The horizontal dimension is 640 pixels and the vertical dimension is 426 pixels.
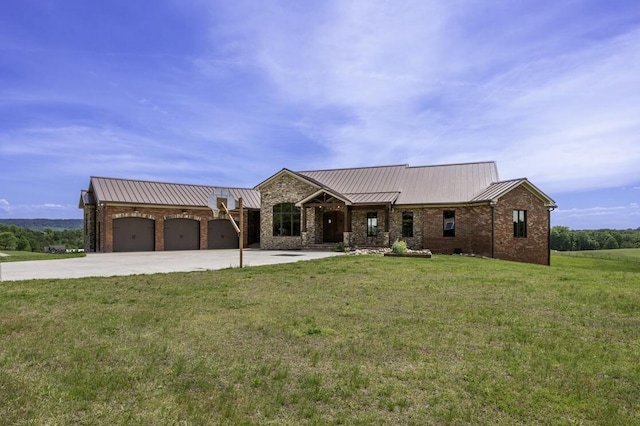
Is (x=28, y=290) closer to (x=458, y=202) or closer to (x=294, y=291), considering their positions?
(x=294, y=291)

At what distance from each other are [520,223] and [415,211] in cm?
610

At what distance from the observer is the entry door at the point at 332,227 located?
96.1ft

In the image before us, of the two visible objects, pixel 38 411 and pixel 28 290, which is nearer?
pixel 38 411

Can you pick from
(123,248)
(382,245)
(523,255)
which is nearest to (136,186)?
(123,248)

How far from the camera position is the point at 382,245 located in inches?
1051

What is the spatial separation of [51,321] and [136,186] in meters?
23.9

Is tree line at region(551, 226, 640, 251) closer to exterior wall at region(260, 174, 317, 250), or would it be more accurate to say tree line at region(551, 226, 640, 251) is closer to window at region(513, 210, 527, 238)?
window at region(513, 210, 527, 238)

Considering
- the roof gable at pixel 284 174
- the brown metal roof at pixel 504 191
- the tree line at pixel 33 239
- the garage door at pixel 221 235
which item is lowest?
the tree line at pixel 33 239

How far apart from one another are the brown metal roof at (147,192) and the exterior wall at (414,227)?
1171 cm

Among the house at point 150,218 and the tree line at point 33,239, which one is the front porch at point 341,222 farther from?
the tree line at point 33,239

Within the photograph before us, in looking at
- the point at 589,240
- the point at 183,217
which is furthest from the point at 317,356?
the point at 589,240

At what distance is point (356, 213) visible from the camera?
28312 mm

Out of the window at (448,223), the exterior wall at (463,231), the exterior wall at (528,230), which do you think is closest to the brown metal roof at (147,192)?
Result: the exterior wall at (463,231)


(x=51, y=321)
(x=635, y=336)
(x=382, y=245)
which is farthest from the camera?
(x=382, y=245)
